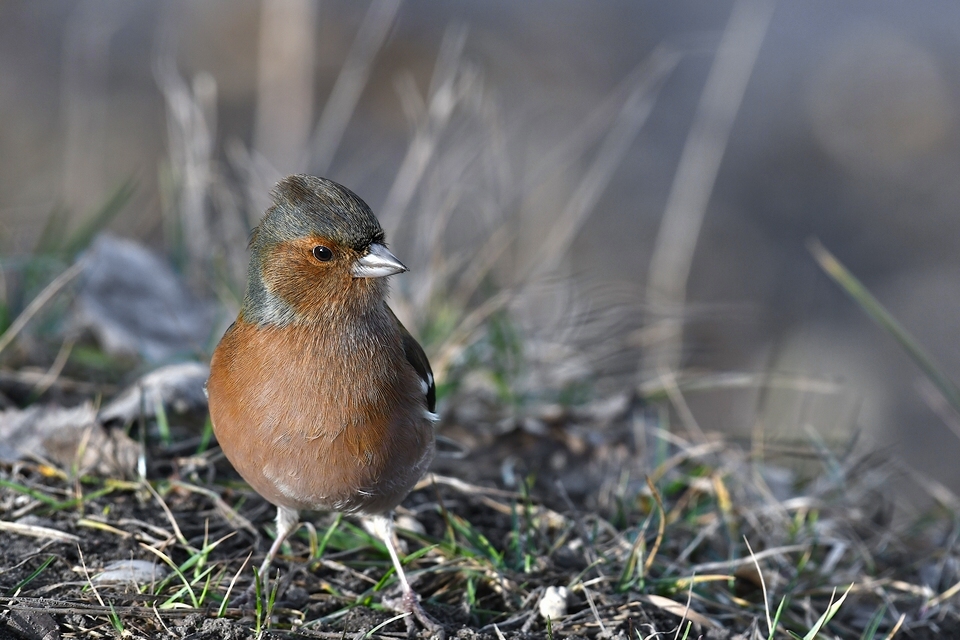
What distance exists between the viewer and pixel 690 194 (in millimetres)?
7359

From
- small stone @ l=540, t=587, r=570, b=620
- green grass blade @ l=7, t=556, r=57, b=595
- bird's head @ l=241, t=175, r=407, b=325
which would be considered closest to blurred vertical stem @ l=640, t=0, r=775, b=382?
small stone @ l=540, t=587, r=570, b=620

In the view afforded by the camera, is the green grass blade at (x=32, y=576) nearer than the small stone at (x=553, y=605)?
Yes

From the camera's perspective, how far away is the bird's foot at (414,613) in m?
2.94

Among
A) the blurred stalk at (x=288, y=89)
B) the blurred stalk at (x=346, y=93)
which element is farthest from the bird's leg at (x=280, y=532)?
the blurred stalk at (x=288, y=89)

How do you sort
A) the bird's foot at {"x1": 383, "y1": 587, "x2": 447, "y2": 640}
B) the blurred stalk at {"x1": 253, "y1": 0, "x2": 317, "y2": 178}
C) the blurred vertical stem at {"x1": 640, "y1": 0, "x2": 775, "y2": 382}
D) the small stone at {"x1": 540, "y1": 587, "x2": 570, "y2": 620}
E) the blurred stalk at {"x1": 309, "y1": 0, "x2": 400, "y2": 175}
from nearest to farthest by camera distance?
the bird's foot at {"x1": 383, "y1": 587, "x2": 447, "y2": 640} → the small stone at {"x1": 540, "y1": 587, "x2": 570, "y2": 620} → the blurred vertical stem at {"x1": 640, "y1": 0, "x2": 775, "y2": 382} → the blurred stalk at {"x1": 309, "y1": 0, "x2": 400, "y2": 175} → the blurred stalk at {"x1": 253, "y1": 0, "x2": 317, "y2": 178}

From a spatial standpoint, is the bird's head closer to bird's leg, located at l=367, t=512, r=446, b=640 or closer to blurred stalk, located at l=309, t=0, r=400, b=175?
bird's leg, located at l=367, t=512, r=446, b=640

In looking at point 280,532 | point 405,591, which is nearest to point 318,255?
point 280,532

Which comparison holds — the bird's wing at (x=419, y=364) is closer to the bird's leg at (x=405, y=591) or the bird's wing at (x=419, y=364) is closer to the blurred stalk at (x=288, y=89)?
the bird's leg at (x=405, y=591)

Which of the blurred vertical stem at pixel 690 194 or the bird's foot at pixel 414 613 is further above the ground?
the blurred vertical stem at pixel 690 194

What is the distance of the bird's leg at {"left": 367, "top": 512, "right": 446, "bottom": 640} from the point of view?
2961 millimetres

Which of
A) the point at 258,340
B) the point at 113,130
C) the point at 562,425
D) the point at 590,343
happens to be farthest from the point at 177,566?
the point at 113,130

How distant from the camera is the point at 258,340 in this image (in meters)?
3.03

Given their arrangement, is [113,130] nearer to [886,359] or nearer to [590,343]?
[590,343]

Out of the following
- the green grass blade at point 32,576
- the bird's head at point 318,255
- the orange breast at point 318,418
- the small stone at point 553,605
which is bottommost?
the green grass blade at point 32,576
